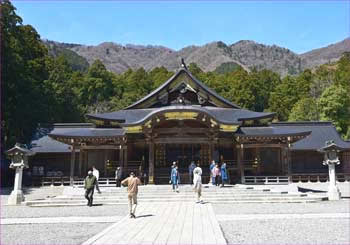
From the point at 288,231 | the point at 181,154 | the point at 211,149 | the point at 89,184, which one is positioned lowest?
the point at 288,231

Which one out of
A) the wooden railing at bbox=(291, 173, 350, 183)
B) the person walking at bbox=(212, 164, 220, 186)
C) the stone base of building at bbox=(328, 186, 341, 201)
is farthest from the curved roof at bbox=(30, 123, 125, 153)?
the wooden railing at bbox=(291, 173, 350, 183)

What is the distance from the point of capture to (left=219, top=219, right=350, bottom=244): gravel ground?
24.4 ft

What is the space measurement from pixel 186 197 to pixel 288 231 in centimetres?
768

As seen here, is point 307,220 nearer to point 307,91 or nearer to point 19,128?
point 19,128

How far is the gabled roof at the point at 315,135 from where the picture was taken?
2692 centimetres

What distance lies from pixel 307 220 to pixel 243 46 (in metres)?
175

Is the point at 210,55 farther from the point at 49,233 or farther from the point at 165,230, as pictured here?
the point at 49,233

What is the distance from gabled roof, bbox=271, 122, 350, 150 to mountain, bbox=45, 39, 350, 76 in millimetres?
116830

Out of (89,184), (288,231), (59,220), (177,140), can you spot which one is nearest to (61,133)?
(177,140)

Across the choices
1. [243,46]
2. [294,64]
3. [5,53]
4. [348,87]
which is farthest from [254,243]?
[243,46]

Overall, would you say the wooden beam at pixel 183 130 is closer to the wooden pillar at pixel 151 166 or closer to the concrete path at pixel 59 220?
the wooden pillar at pixel 151 166

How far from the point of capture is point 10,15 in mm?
26719

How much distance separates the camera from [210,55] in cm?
15825

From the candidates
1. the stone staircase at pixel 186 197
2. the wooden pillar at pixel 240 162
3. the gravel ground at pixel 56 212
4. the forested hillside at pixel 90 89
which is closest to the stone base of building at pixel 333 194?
the stone staircase at pixel 186 197
